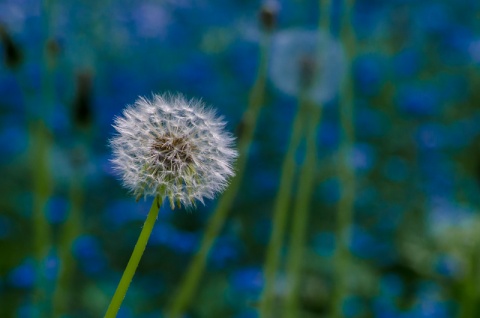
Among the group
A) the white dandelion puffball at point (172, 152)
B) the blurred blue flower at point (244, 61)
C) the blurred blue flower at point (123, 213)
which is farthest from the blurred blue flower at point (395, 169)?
the white dandelion puffball at point (172, 152)

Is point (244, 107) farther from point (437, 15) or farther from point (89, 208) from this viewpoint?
point (437, 15)

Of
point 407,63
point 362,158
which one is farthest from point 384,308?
point 407,63

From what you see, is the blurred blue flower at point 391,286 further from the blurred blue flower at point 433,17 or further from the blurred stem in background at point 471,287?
the blurred blue flower at point 433,17

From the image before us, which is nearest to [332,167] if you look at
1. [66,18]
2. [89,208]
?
[89,208]

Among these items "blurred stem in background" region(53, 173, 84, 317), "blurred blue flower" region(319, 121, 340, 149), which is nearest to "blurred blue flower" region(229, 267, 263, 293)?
"blurred stem in background" region(53, 173, 84, 317)

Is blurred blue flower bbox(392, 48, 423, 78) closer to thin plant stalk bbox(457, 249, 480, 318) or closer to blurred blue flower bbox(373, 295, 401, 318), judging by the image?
blurred blue flower bbox(373, 295, 401, 318)

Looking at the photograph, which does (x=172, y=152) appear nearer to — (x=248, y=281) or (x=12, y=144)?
(x=248, y=281)
